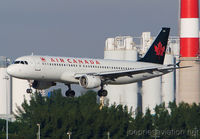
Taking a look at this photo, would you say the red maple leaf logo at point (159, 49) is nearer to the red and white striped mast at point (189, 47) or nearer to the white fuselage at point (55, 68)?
the white fuselage at point (55, 68)

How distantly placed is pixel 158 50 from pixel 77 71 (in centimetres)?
2269

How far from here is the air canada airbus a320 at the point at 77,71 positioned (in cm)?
8644

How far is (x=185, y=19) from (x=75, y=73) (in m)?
65.6

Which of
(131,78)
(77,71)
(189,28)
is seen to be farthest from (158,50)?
(189,28)

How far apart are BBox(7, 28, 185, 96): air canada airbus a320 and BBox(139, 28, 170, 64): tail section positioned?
12.0 ft

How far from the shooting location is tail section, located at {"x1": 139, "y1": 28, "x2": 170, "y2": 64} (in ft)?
349

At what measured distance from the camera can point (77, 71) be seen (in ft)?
297

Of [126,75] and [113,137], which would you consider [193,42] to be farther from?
[126,75]

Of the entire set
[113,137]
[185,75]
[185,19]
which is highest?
[185,19]

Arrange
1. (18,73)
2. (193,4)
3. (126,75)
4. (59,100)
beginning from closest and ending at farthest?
(18,73)
(126,75)
(193,4)
(59,100)

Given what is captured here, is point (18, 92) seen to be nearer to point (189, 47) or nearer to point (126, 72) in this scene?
point (189, 47)

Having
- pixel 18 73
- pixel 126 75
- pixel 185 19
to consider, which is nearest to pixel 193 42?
pixel 185 19

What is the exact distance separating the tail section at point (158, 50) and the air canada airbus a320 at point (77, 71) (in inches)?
144

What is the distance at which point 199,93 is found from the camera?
15838 centimetres
